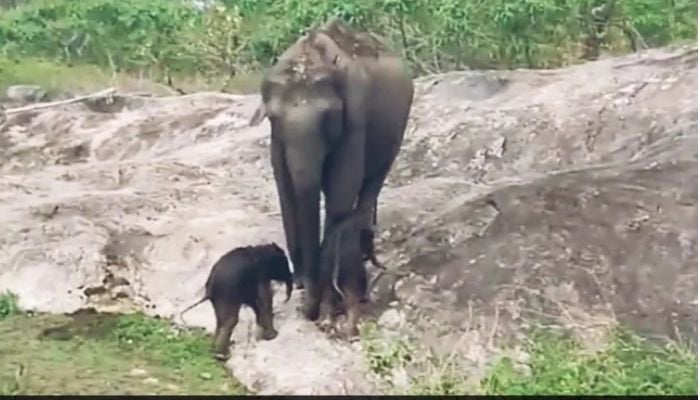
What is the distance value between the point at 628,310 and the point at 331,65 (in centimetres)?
133

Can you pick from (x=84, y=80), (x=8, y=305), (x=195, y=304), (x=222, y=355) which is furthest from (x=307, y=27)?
(x=222, y=355)

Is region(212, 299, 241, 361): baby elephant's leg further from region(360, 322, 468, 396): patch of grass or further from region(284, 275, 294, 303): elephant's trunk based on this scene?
region(360, 322, 468, 396): patch of grass

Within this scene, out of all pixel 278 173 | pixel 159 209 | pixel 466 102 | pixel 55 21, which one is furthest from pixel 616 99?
pixel 55 21

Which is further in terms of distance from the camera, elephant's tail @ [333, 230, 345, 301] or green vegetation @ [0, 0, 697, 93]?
green vegetation @ [0, 0, 697, 93]

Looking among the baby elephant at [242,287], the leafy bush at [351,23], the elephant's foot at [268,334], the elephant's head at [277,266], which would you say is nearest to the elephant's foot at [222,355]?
the baby elephant at [242,287]

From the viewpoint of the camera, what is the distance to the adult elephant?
5117 millimetres

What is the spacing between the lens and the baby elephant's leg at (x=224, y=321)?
5180mm

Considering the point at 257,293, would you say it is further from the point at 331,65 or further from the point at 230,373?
the point at 331,65

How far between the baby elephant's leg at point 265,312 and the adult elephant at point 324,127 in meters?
0.15

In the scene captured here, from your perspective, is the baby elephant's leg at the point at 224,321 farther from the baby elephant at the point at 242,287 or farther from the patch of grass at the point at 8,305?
the patch of grass at the point at 8,305

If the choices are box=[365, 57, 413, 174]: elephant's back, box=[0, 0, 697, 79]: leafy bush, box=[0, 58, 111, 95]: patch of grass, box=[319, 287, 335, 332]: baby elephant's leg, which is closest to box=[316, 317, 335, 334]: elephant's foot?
box=[319, 287, 335, 332]: baby elephant's leg

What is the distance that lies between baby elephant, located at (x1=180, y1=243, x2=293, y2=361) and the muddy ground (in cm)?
9

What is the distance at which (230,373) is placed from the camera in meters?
5.03

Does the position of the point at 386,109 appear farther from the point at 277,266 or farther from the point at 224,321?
the point at 224,321
